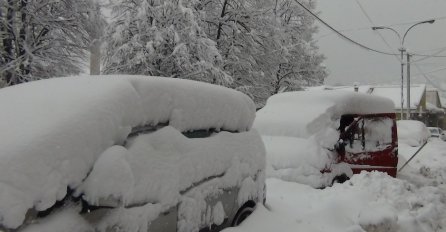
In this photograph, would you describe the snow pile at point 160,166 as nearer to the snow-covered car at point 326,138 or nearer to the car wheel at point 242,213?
the car wheel at point 242,213

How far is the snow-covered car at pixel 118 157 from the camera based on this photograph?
2.42 meters

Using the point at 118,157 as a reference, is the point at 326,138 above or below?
below

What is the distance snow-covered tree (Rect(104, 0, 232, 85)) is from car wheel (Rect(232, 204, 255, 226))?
11.0 m

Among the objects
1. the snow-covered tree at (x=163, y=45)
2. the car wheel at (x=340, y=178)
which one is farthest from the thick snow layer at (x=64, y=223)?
the snow-covered tree at (x=163, y=45)

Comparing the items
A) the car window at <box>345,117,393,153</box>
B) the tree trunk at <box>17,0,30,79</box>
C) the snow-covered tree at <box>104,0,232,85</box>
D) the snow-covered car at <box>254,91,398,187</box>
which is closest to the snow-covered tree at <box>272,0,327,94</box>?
the snow-covered tree at <box>104,0,232,85</box>

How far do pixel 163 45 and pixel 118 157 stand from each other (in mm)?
13471

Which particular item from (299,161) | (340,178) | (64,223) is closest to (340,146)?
(340,178)

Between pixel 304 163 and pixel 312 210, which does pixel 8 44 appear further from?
pixel 312 210

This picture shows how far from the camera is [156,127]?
11.3 ft

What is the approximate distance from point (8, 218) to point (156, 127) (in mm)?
1399

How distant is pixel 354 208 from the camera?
5.38 m

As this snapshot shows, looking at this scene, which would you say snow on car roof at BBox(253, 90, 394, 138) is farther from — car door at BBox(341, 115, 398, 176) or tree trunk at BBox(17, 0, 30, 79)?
tree trunk at BBox(17, 0, 30, 79)

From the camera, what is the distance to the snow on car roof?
795 cm

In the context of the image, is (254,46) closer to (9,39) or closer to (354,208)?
(9,39)
